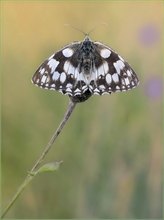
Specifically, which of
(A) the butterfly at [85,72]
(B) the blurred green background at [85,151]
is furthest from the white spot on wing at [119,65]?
(B) the blurred green background at [85,151]

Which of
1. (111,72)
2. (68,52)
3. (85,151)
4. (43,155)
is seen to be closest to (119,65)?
(111,72)

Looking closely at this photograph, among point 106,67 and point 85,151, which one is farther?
point 85,151

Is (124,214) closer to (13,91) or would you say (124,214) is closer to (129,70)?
(13,91)

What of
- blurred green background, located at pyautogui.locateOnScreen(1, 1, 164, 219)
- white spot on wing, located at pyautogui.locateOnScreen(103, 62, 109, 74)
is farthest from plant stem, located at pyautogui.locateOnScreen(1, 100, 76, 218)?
blurred green background, located at pyautogui.locateOnScreen(1, 1, 164, 219)

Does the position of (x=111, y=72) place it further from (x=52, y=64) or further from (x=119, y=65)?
(x=52, y=64)

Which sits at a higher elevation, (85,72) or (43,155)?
(85,72)

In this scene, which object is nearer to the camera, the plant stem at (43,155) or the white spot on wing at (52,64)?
the plant stem at (43,155)

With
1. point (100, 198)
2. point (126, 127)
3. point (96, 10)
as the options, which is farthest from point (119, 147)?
point (96, 10)

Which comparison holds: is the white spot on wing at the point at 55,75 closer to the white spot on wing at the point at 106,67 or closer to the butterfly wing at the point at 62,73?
the butterfly wing at the point at 62,73

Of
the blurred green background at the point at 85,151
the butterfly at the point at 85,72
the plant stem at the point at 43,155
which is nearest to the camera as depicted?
the plant stem at the point at 43,155
